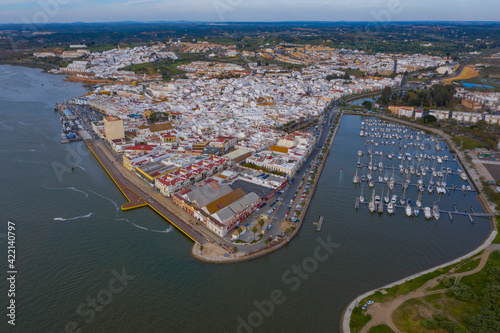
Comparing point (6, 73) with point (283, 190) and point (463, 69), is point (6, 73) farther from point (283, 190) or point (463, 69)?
point (463, 69)

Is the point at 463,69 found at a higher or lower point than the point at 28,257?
higher

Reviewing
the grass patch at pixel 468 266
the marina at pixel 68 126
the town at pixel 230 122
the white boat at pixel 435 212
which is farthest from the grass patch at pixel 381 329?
the marina at pixel 68 126

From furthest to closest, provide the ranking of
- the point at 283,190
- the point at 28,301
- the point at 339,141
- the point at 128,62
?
1. the point at 128,62
2. the point at 339,141
3. the point at 283,190
4. the point at 28,301

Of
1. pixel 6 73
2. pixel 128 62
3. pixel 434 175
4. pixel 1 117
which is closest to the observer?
pixel 434 175

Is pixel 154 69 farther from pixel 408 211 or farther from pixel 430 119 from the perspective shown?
pixel 408 211

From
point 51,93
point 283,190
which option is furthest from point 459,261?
point 51,93

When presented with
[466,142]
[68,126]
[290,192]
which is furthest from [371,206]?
[68,126]
